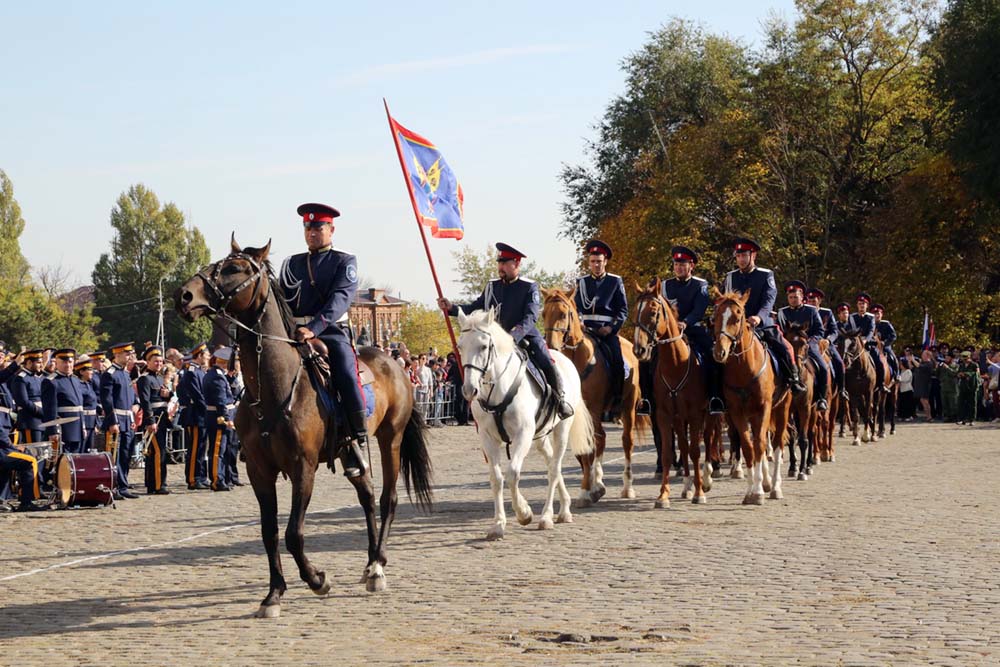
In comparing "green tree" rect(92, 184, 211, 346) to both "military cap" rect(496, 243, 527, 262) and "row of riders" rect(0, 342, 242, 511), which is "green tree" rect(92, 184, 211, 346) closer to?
"row of riders" rect(0, 342, 242, 511)

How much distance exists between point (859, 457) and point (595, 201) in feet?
126

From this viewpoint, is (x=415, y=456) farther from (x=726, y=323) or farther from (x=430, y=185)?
(x=430, y=185)

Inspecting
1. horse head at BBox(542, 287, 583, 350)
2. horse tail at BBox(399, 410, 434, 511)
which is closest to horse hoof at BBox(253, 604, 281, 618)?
horse tail at BBox(399, 410, 434, 511)

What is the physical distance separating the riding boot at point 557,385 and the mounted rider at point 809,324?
635cm

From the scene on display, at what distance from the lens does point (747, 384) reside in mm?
15977

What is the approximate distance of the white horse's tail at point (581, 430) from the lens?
14.8 metres

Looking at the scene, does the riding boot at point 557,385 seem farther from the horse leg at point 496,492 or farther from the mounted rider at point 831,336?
the mounted rider at point 831,336

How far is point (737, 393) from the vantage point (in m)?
16.1

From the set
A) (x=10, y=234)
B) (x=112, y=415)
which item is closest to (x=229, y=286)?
(x=112, y=415)

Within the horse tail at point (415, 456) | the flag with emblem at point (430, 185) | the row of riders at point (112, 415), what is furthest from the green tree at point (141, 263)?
the horse tail at point (415, 456)

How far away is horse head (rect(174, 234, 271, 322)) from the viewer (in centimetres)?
910

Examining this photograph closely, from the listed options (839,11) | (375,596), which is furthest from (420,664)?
(839,11)

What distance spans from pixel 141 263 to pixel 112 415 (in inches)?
3662

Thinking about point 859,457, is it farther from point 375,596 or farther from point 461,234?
point 375,596
